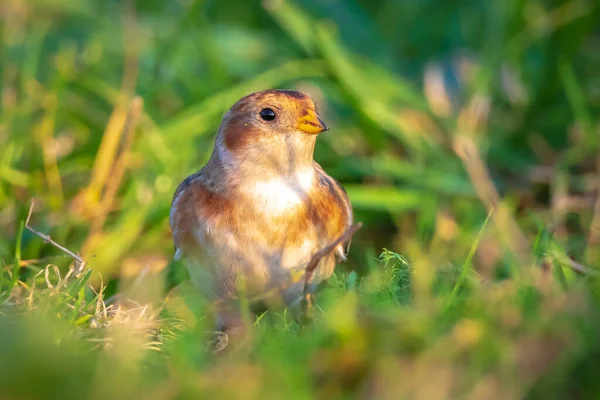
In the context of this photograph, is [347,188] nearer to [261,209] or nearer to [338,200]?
[338,200]

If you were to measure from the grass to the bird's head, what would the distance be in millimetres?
491

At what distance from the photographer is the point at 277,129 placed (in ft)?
10.2

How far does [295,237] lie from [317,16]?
304 centimetres

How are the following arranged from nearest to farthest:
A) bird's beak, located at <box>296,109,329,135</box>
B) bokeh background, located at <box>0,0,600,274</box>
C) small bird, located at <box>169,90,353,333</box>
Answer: small bird, located at <box>169,90,353,333</box>
bird's beak, located at <box>296,109,329,135</box>
bokeh background, located at <box>0,0,600,274</box>

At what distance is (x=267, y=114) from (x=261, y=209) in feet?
1.16

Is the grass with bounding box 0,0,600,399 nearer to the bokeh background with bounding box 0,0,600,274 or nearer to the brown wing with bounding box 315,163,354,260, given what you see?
the bokeh background with bounding box 0,0,600,274

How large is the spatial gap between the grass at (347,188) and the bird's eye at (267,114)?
0.63 m

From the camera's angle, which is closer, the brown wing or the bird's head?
the bird's head

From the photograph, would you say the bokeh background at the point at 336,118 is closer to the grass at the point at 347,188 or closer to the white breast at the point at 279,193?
the grass at the point at 347,188

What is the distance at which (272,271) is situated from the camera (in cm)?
297

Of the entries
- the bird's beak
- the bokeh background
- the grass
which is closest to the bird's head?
the bird's beak

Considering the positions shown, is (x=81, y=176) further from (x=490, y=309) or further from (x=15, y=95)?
(x=490, y=309)

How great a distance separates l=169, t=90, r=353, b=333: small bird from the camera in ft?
9.74

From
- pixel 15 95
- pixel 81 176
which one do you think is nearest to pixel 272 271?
pixel 81 176
